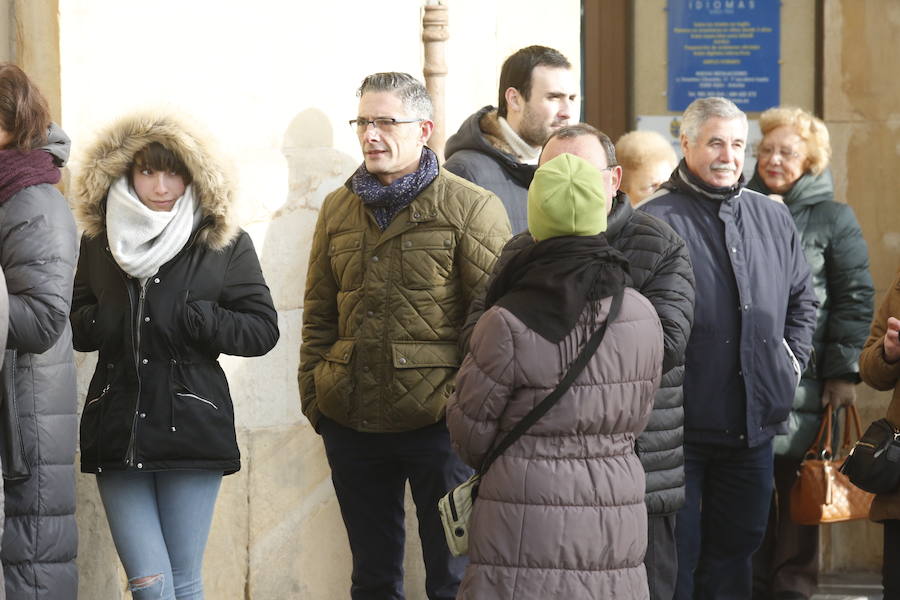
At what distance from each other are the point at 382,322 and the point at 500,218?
511 mm

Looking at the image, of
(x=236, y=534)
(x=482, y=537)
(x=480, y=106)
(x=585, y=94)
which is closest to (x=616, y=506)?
(x=482, y=537)

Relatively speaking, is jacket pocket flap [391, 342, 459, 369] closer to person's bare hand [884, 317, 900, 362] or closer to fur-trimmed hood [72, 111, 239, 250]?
fur-trimmed hood [72, 111, 239, 250]

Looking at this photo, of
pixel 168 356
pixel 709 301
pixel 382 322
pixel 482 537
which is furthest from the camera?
pixel 709 301

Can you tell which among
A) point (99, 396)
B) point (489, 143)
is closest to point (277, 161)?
point (489, 143)

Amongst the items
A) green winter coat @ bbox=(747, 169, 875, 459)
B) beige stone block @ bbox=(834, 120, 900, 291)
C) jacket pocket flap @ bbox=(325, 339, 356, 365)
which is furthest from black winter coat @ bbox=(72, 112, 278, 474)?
beige stone block @ bbox=(834, 120, 900, 291)

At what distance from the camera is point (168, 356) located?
14.8 feet

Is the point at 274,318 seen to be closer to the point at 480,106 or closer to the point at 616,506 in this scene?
the point at 616,506

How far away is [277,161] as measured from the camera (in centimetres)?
567

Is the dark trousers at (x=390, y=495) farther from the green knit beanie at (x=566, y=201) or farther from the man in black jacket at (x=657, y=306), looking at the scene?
the green knit beanie at (x=566, y=201)

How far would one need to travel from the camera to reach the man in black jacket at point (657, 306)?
454 cm

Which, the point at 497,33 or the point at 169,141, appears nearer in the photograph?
the point at 169,141

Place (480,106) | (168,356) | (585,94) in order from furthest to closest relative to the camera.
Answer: (585,94) → (480,106) → (168,356)

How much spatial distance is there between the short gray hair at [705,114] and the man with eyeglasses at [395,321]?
1037 mm

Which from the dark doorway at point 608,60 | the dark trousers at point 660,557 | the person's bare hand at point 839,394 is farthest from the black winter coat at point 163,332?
the dark doorway at point 608,60
